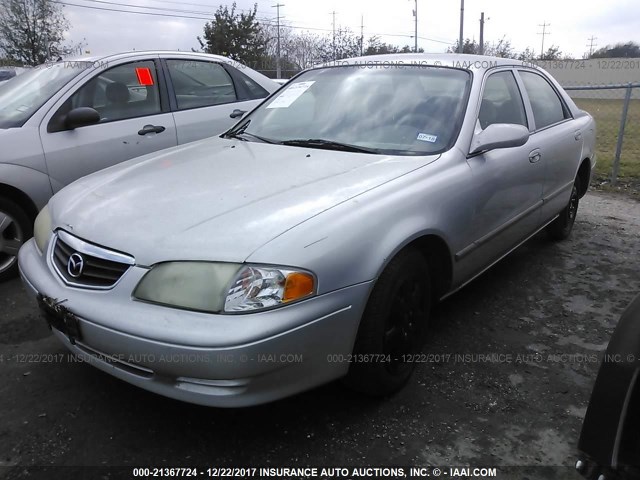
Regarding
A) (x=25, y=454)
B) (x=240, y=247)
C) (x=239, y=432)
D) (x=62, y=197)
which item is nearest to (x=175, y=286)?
(x=240, y=247)

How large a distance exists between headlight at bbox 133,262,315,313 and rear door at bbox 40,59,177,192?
2.51 m

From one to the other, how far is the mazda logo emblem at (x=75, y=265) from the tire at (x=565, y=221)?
4.02m

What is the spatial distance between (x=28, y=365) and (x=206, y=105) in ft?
9.65

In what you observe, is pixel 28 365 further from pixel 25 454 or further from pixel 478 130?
pixel 478 130

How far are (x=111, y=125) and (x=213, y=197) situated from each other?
238 cm

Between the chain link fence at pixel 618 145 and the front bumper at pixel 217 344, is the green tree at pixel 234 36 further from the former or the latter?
the front bumper at pixel 217 344

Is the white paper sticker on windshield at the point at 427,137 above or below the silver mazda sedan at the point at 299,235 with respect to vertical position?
above

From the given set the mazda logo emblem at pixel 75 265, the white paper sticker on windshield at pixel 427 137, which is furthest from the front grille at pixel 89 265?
the white paper sticker on windshield at pixel 427 137

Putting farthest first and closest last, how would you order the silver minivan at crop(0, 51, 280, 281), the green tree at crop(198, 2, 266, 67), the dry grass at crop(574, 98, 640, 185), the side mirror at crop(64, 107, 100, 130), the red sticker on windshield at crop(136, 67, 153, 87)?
the green tree at crop(198, 2, 266, 67), the dry grass at crop(574, 98, 640, 185), the red sticker on windshield at crop(136, 67, 153, 87), the side mirror at crop(64, 107, 100, 130), the silver minivan at crop(0, 51, 280, 281)

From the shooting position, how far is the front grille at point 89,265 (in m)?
2.09

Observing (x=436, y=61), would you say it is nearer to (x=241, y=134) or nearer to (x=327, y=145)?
(x=327, y=145)

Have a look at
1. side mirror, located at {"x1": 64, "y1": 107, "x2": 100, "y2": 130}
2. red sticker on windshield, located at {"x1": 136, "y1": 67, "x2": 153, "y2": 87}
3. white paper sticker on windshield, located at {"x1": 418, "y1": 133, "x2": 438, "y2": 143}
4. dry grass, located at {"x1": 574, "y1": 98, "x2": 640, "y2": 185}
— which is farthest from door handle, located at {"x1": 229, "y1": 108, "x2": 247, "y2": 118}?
dry grass, located at {"x1": 574, "y1": 98, "x2": 640, "y2": 185}

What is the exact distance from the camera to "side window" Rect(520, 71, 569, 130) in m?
3.96

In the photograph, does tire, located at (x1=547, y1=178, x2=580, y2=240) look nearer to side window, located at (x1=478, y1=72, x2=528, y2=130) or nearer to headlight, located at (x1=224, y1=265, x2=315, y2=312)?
side window, located at (x1=478, y1=72, x2=528, y2=130)
